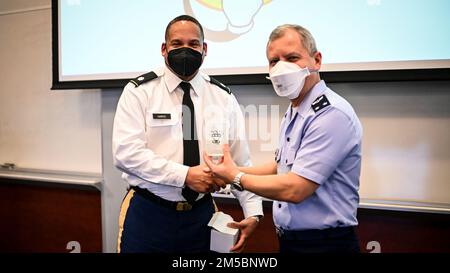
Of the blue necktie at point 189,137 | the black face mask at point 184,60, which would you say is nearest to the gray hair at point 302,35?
the black face mask at point 184,60

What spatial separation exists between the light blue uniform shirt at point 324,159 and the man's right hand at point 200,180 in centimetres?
29

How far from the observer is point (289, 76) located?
1062 mm

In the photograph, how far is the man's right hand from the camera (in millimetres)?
1196

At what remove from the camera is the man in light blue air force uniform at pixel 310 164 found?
98 centimetres

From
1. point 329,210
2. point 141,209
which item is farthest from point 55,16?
point 329,210

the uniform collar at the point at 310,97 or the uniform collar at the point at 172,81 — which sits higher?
the uniform collar at the point at 172,81

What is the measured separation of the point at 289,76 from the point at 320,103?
146 millimetres

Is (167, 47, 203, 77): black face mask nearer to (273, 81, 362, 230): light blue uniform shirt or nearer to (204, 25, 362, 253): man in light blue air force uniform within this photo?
(204, 25, 362, 253): man in light blue air force uniform

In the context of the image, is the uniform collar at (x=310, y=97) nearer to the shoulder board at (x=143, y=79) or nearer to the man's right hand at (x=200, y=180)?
the man's right hand at (x=200, y=180)

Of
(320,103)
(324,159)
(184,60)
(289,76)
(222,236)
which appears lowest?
(222,236)

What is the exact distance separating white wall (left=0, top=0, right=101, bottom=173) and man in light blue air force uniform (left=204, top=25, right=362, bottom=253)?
166 cm

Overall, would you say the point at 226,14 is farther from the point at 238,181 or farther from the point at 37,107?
the point at 37,107

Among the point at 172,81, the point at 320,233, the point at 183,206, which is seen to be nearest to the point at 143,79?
the point at 172,81
